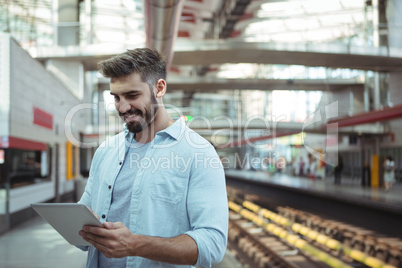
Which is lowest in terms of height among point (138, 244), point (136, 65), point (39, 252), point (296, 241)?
point (296, 241)

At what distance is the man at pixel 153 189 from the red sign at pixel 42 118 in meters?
12.3

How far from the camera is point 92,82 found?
2578cm

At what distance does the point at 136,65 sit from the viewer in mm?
1860

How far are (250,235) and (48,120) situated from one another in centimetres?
816

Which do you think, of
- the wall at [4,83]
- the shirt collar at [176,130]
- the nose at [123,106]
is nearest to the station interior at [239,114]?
the wall at [4,83]

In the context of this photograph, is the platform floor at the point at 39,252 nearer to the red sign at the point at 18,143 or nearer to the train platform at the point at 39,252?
the train platform at the point at 39,252

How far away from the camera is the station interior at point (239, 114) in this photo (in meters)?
9.70

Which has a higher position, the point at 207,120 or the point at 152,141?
the point at 207,120

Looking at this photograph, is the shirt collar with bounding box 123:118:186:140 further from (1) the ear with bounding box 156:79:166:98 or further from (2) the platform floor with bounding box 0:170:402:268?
(2) the platform floor with bounding box 0:170:402:268

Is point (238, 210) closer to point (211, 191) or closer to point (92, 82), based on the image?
point (92, 82)

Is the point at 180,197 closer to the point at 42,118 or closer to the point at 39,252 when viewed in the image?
the point at 39,252

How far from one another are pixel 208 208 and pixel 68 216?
548 mm

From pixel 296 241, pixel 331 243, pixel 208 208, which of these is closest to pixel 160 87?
pixel 208 208

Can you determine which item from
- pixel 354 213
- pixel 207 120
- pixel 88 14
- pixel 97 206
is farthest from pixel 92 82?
pixel 97 206
